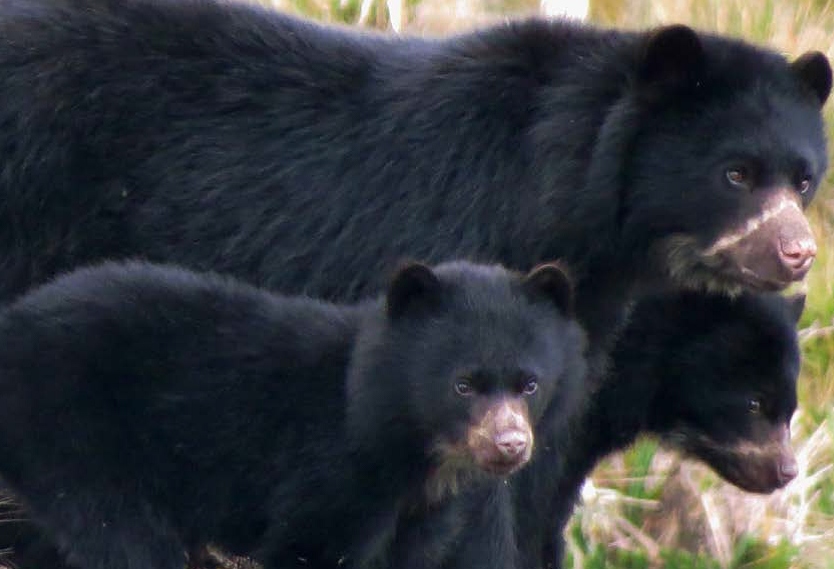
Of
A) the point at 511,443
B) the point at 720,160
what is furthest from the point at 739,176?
the point at 511,443

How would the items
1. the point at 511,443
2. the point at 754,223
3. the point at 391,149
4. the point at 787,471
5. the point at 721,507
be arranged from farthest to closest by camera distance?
the point at 721,507 → the point at 787,471 → the point at 391,149 → the point at 754,223 → the point at 511,443

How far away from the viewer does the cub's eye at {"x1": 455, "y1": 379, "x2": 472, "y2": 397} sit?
641cm

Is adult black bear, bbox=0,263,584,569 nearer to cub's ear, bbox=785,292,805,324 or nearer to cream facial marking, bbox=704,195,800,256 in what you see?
cream facial marking, bbox=704,195,800,256

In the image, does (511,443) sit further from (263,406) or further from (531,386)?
(263,406)

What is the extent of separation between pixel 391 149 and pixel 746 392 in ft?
5.54

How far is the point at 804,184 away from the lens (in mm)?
7371

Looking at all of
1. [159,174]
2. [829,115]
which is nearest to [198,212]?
[159,174]

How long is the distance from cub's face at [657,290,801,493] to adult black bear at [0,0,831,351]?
0.53m

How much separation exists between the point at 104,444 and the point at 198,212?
4.80 feet

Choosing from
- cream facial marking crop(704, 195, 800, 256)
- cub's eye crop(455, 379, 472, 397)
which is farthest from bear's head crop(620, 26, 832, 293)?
cub's eye crop(455, 379, 472, 397)

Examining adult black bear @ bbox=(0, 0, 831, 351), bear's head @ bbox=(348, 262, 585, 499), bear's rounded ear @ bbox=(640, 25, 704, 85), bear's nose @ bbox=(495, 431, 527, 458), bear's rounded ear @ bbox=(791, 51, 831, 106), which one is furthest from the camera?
bear's rounded ear @ bbox=(791, 51, 831, 106)

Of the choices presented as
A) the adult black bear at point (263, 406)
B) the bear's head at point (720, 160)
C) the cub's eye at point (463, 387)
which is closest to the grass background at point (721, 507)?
the bear's head at point (720, 160)

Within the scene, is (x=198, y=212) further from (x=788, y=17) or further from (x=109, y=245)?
(x=788, y=17)

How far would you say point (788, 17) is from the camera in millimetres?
11594
